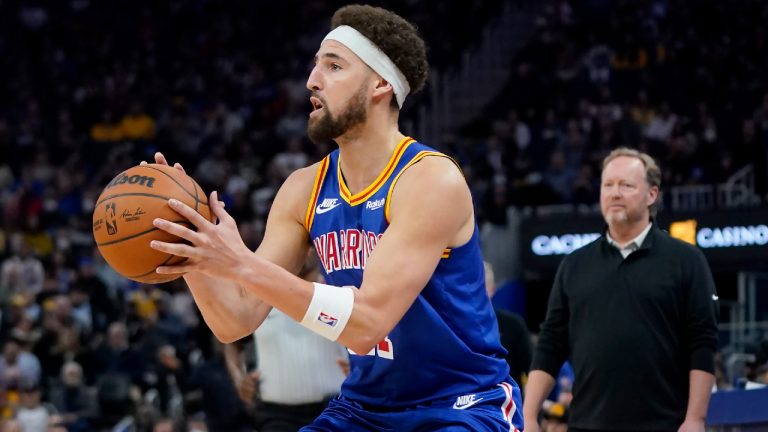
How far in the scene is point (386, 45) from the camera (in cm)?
414

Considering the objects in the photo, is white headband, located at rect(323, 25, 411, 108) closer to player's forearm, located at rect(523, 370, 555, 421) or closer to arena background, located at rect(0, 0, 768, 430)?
player's forearm, located at rect(523, 370, 555, 421)

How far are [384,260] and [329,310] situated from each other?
0.25 metres

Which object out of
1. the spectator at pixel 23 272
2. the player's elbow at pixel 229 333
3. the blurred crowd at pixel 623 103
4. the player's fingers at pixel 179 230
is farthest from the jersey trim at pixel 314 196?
the spectator at pixel 23 272

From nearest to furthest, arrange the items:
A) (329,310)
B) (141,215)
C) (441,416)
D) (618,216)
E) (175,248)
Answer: (175,248) → (141,215) → (329,310) → (441,416) → (618,216)

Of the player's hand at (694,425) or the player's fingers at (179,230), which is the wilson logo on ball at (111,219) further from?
the player's hand at (694,425)

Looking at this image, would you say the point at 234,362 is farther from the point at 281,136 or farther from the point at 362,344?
the point at 281,136

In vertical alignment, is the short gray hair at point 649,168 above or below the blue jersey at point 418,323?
above

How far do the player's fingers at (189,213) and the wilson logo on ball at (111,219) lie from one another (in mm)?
228

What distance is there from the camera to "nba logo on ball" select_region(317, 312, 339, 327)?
11.6 ft

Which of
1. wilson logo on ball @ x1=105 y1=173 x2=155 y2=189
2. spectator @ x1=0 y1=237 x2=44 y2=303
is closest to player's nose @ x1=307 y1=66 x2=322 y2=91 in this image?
wilson logo on ball @ x1=105 y1=173 x2=155 y2=189

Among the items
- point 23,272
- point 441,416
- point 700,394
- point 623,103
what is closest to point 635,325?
point 700,394

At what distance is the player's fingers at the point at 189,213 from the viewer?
3324mm

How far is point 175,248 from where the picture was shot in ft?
10.8

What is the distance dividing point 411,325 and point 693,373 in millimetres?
2157
